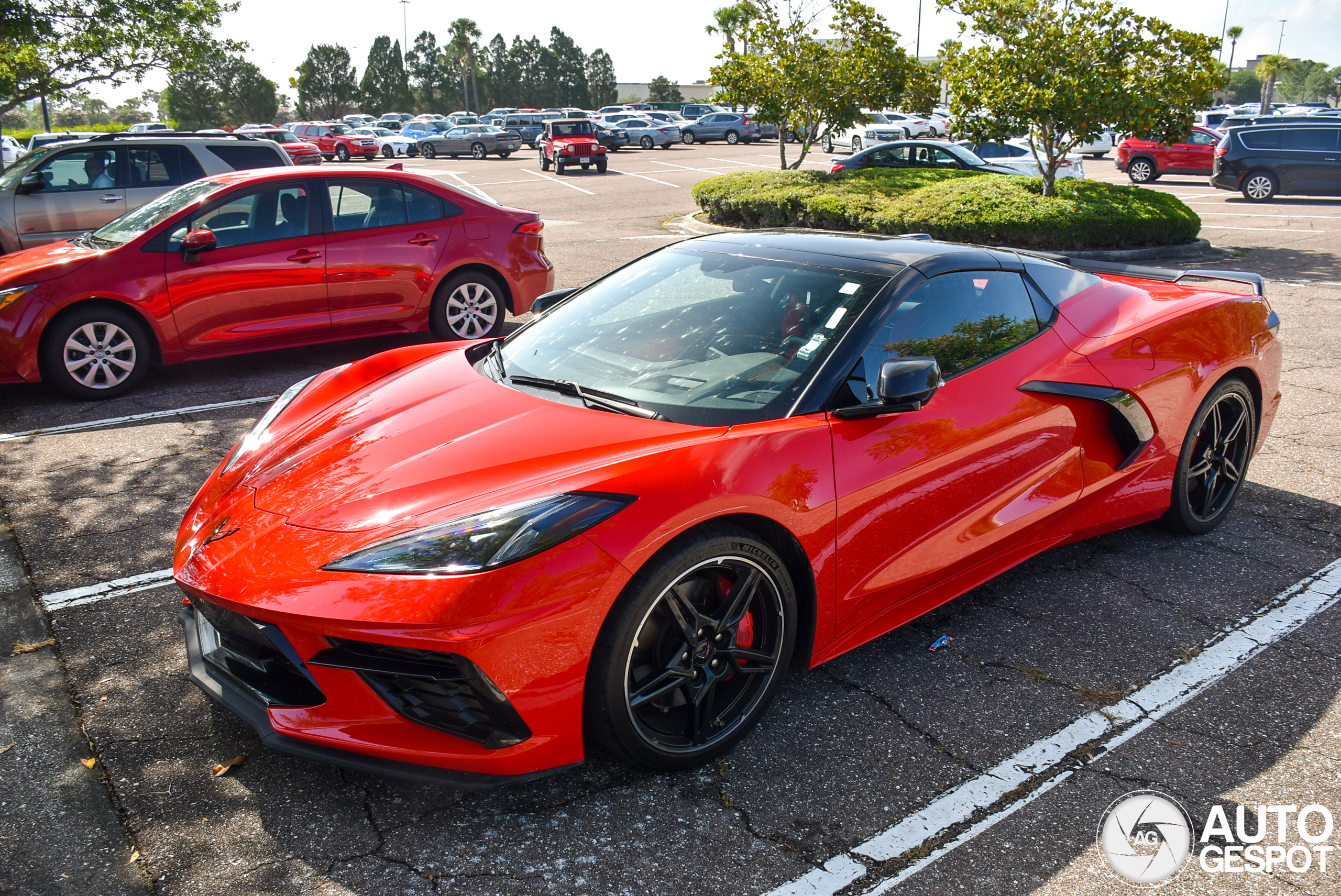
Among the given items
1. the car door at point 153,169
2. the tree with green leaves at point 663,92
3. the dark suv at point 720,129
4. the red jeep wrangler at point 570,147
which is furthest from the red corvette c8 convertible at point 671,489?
the tree with green leaves at point 663,92

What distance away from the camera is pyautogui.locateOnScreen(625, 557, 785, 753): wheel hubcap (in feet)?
8.59

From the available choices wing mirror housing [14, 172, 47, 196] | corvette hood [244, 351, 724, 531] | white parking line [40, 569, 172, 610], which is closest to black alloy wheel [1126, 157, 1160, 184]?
wing mirror housing [14, 172, 47, 196]

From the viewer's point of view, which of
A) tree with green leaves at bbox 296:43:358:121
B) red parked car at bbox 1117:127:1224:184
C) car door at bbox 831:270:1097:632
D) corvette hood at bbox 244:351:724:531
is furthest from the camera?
tree with green leaves at bbox 296:43:358:121

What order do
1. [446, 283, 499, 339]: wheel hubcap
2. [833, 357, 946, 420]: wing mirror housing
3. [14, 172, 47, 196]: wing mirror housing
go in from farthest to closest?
[14, 172, 47, 196]: wing mirror housing, [446, 283, 499, 339]: wheel hubcap, [833, 357, 946, 420]: wing mirror housing

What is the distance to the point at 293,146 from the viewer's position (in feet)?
80.5

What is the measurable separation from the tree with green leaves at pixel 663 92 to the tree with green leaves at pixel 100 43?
243ft

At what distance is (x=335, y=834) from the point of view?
2.51 metres

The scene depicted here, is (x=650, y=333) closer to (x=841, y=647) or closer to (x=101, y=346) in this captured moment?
(x=841, y=647)

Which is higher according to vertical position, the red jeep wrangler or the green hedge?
the red jeep wrangler

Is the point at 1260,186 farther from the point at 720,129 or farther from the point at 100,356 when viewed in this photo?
the point at 720,129

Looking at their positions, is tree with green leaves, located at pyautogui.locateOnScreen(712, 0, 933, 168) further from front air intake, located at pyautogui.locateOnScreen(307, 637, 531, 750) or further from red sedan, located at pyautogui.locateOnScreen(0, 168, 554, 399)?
front air intake, located at pyautogui.locateOnScreen(307, 637, 531, 750)

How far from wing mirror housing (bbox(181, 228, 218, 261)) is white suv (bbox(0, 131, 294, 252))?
3808 millimetres

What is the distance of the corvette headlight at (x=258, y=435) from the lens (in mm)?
3469

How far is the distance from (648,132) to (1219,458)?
4278 centimetres
